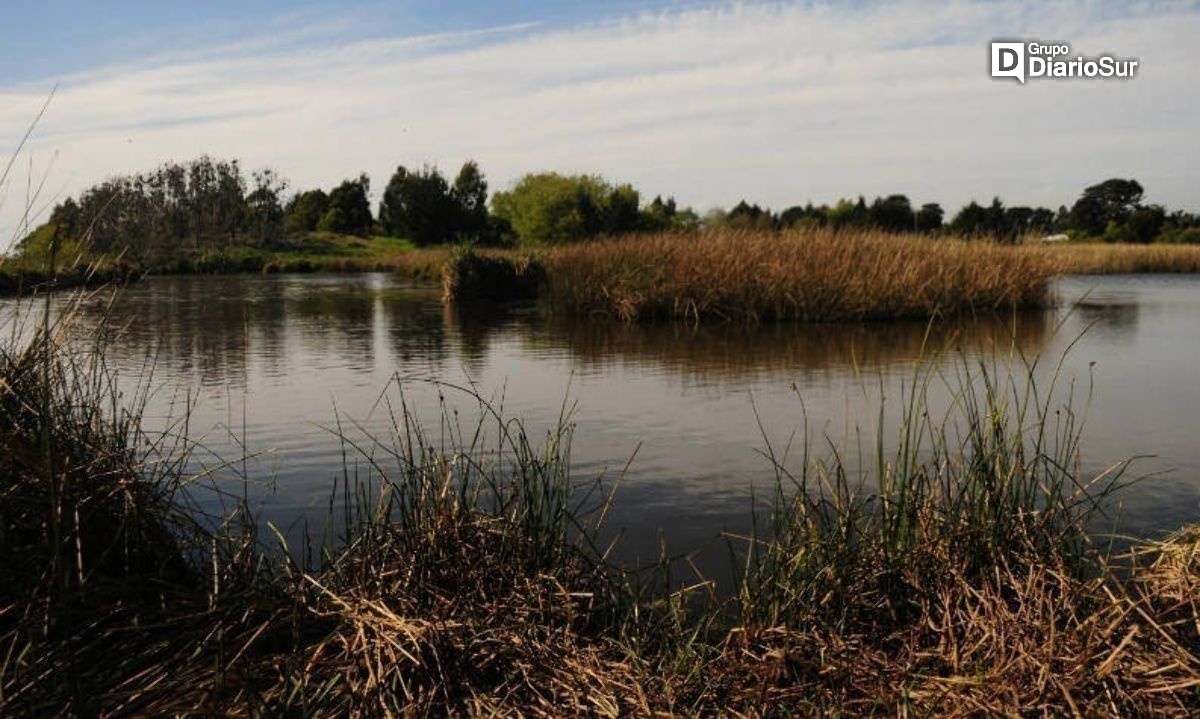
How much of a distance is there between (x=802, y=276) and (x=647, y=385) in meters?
8.19

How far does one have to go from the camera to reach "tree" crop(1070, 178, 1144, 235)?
70.4 meters

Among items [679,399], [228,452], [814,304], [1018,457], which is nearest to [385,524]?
[1018,457]

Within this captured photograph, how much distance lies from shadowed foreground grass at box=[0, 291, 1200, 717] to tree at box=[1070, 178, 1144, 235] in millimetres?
73297

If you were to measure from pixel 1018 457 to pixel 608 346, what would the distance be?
1029cm

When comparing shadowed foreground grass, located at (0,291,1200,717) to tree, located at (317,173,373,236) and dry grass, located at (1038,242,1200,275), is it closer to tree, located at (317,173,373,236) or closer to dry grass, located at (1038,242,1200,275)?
dry grass, located at (1038,242,1200,275)

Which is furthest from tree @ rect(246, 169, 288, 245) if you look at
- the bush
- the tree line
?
the bush

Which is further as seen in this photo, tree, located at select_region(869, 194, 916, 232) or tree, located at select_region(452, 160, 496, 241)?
tree, located at select_region(452, 160, 496, 241)

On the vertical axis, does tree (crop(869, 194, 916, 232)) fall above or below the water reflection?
above

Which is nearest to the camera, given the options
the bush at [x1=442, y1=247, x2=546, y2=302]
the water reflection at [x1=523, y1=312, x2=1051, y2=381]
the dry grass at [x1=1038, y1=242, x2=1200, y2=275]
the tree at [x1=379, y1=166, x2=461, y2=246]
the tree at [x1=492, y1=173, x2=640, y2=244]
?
the water reflection at [x1=523, y1=312, x2=1051, y2=381]

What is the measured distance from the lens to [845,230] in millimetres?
19906

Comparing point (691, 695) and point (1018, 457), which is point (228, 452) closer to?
point (691, 695)

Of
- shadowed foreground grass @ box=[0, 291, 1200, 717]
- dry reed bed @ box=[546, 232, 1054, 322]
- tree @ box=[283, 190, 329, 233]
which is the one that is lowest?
shadowed foreground grass @ box=[0, 291, 1200, 717]

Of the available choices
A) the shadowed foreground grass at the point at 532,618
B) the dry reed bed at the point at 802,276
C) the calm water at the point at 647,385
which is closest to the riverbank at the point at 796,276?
the dry reed bed at the point at 802,276

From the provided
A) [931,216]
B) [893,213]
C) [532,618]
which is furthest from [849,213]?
[532,618]
